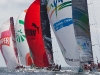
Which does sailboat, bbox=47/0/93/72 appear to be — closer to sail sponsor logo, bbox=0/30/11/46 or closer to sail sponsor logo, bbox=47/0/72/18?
sail sponsor logo, bbox=47/0/72/18

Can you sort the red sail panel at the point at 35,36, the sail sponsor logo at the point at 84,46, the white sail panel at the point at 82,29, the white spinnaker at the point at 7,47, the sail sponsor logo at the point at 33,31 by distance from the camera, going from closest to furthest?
the white sail panel at the point at 82,29, the sail sponsor logo at the point at 84,46, the red sail panel at the point at 35,36, the sail sponsor logo at the point at 33,31, the white spinnaker at the point at 7,47

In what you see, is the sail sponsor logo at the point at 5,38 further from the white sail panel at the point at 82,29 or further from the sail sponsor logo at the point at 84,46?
the sail sponsor logo at the point at 84,46

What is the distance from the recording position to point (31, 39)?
47.7m

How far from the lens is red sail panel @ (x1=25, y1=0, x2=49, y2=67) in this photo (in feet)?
156

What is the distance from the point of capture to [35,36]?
47.9 m

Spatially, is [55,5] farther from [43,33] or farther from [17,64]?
[17,64]

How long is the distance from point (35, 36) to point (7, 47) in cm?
1599

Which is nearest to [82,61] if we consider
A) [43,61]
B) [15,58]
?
[43,61]

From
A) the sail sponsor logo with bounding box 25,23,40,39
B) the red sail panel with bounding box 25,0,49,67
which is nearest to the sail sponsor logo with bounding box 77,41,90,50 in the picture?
the red sail panel with bounding box 25,0,49,67

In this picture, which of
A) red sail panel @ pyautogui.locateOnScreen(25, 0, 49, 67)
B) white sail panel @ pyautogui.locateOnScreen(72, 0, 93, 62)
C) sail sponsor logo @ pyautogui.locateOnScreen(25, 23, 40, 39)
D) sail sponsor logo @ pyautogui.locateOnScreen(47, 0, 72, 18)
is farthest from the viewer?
sail sponsor logo @ pyautogui.locateOnScreen(25, 23, 40, 39)

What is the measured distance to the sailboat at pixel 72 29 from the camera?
4031 cm

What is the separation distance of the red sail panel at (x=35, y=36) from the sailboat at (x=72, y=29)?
16.0 ft

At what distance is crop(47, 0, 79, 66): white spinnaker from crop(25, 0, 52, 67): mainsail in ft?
17.4

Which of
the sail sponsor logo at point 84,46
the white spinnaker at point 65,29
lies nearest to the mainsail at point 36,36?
the white spinnaker at point 65,29
